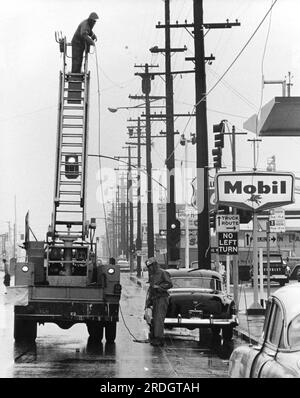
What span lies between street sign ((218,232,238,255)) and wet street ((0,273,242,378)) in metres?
3.11

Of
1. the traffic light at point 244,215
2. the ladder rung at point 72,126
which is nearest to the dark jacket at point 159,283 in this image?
the ladder rung at point 72,126

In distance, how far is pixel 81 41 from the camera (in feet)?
53.5

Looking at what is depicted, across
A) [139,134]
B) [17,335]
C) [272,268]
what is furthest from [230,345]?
[139,134]

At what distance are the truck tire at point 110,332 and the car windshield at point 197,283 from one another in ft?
6.92

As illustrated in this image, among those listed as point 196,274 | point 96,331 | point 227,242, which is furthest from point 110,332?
point 227,242

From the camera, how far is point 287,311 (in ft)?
18.8

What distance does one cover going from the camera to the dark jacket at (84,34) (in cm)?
1573

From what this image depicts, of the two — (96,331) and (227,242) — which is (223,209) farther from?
(96,331)

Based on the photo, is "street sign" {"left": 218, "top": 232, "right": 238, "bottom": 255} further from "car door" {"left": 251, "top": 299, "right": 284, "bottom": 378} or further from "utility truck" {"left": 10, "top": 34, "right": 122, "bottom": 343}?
"car door" {"left": 251, "top": 299, "right": 284, "bottom": 378}

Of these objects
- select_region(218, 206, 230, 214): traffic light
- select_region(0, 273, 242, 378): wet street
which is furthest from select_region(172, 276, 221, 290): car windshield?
select_region(218, 206, 230, 214): traffic light

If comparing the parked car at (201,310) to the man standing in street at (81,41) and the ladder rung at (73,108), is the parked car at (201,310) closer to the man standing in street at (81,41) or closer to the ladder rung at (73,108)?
the ladder rung at (73,108)

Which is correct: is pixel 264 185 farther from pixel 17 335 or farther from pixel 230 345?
pixel 17 335

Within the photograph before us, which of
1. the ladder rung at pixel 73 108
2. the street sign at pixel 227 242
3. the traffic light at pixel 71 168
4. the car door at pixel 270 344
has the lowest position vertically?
the car door at pixel 270 344
